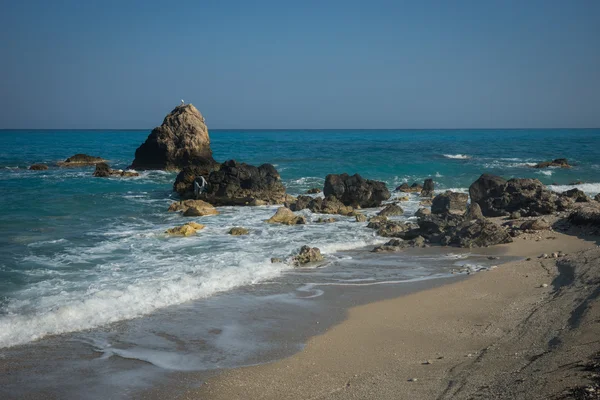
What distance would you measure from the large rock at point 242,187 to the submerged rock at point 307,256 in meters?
9.42

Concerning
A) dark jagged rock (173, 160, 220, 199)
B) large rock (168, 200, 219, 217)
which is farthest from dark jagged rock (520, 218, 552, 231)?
dark jagged rock (173, 160, 220, 199)

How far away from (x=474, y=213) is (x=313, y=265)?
6.34m

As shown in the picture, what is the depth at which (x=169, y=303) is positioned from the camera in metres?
8.53

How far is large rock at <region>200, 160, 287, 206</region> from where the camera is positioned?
20984 mm

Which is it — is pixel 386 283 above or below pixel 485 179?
below

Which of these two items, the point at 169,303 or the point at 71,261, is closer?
the point at 169,303

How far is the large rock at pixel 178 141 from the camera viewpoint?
3228cm

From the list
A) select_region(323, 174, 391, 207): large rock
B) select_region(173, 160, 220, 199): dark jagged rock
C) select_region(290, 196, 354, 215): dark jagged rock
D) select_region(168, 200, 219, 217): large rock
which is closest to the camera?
select_region(168, 200, 219, 217): large rock

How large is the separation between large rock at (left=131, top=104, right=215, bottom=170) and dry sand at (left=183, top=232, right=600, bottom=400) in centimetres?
2492

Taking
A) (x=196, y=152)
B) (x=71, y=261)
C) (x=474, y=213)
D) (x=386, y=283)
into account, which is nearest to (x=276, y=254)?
(x=386, y=283)

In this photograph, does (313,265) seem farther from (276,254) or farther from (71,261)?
(71,261)

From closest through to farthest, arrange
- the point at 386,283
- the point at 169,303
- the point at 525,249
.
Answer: the point at 169,303
the point at 386,283
the point at 525,249

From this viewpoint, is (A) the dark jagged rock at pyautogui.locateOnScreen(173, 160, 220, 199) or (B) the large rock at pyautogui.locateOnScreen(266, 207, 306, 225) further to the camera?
(A) the dark jagged rock at pyautogui.locateOnScreen(173, 160, 220, 199)

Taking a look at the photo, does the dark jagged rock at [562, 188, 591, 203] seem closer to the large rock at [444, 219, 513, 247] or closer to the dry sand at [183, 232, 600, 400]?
the large rock at [444, 219, 513, 247]
